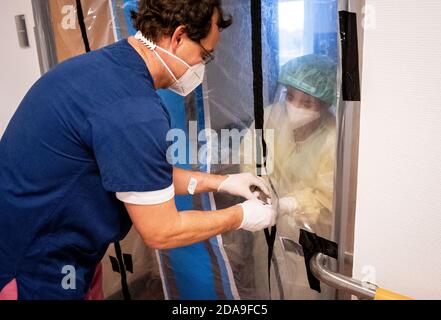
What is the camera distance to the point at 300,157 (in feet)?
3.29

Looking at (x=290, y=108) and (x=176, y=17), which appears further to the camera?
(x=290, y=108)

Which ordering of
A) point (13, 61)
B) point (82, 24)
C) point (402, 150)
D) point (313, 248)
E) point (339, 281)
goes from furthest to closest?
1. point (13, 61)
2. point (82, 24)
3. point (313, 248)
4. point (339, 281)
5. point (402, 150)

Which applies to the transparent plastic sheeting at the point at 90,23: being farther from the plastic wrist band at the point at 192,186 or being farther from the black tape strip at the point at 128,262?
the black tape strip at the point at 128,262

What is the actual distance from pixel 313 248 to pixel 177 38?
656 mm

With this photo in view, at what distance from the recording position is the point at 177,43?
3.06 feet

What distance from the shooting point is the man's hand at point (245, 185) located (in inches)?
42.4

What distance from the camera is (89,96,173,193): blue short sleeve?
2.46 ft

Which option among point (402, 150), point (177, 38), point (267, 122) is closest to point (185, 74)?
point (177, 38)

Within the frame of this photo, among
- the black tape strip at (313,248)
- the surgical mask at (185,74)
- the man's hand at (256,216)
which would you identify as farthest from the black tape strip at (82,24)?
the black tape strip at (313,248)

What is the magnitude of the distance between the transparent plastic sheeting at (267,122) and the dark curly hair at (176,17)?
0.17 m

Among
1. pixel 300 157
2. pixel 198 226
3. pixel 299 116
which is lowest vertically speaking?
pixel 198 226

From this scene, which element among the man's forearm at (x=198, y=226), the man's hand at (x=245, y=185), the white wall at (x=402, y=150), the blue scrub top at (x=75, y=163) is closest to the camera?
the white wall at (x=402, y=150)

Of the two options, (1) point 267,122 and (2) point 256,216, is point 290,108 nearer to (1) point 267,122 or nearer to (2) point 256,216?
(1) point 267,122
